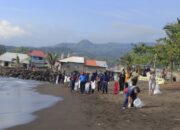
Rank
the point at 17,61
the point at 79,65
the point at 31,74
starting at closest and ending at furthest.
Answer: the point at 31,74 < the point at 79,65 < the point at 17,61

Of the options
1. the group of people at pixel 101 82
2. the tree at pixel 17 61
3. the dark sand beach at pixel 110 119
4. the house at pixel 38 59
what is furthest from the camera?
the house at pixel 38 59

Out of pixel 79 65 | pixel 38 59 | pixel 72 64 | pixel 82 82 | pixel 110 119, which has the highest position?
pixel 38 59

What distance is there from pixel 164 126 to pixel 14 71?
81.5 metres

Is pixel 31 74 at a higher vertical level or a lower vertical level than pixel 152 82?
higher

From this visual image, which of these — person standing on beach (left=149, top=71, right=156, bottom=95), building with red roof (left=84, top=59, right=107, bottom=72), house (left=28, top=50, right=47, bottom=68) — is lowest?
person standing on beach (left=149, top=71, right=156, bottom=95)

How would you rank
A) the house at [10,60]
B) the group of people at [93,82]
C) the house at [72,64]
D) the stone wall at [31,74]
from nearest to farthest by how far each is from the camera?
1. the group of people at [93,82]
2. the stone wall at [31,74]
3. the house at [72,64]
4. the house at [10,60]

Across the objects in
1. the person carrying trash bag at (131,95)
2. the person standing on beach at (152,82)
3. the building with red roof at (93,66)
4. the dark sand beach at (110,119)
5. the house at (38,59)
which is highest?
the house at (38,59)

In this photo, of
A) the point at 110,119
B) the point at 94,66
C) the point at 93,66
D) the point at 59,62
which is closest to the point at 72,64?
the point at 59,62

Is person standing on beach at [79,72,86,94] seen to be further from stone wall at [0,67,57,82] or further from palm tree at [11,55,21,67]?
palm tree at [11,55,21,67]

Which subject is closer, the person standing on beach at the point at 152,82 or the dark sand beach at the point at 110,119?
the dark sand beach at the point at 110,119

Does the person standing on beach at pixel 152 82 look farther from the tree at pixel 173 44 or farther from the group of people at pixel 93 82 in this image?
the tree at pixel 173 44

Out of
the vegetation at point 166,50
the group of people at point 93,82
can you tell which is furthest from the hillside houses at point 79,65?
the group of people at point 93,82

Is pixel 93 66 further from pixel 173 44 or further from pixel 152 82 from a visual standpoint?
pixel 152 82

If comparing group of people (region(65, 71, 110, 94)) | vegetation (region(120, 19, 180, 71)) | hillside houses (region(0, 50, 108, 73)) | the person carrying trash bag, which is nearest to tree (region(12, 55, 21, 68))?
hillside houses (region(0, 50, 108, 73))
